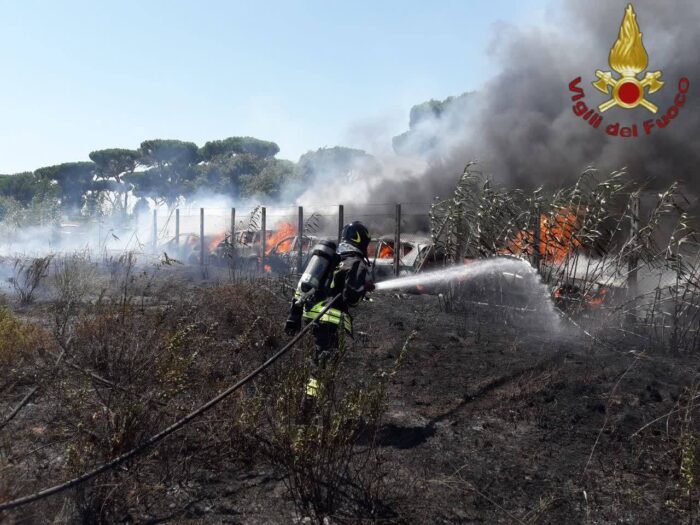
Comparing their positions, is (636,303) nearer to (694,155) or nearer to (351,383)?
(351,383)

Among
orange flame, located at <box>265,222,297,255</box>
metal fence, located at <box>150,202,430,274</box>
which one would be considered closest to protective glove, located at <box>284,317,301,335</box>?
metal fence, located at <box>150,202,430,274</box>

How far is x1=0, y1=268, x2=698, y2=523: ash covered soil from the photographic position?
118 inches

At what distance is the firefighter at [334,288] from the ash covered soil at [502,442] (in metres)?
0.47

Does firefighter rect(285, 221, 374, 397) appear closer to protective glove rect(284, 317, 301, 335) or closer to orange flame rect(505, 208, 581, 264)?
protective glove rect(284, 317, 301, 335)

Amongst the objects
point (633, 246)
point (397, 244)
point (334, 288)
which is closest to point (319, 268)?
point (334, 288)

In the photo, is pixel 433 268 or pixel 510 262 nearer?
pixel 510 262

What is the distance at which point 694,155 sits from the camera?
15.7 metres

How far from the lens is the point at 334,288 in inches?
189

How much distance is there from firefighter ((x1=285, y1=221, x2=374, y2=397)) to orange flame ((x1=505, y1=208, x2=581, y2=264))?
3174 mm

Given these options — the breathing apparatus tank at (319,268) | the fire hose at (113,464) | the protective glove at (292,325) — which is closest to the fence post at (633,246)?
the breathing apparatus tank at (319,268)

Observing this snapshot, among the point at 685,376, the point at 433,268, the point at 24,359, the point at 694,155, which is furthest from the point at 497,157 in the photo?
the point at 24,359

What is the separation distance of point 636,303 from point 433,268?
165 inches

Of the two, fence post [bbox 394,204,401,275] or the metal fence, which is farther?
the metal fence

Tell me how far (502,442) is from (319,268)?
1.96 metres
